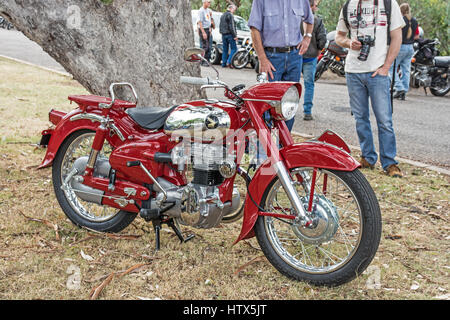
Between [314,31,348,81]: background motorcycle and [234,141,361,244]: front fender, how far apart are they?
8.06 m

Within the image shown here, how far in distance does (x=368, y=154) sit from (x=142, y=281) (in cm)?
331

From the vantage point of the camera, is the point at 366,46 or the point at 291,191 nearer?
the point at 291,191

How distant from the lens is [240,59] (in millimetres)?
16234

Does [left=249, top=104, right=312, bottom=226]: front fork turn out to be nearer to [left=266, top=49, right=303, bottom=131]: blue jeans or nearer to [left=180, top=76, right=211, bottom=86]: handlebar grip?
[left=180, top=76, right=211, bottom=86]: handlebar grip

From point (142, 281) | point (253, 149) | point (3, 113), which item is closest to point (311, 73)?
point (3, 113)

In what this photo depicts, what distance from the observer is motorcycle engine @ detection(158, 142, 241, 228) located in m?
3.33

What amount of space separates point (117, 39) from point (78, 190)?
1681 mm

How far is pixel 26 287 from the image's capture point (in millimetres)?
3152

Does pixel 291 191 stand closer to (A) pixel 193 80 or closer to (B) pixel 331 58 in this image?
(A) pixel 193 80

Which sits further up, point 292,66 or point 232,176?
point 292,66

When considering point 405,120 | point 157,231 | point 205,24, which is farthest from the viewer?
point 205,24

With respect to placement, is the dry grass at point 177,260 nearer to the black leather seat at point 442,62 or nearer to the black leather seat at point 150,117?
the black leather seat at point 150,117

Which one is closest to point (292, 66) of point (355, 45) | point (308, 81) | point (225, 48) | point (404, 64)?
point (355, 45)

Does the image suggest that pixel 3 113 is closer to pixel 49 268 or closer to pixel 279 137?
pixel 49 268
